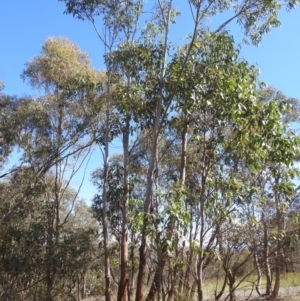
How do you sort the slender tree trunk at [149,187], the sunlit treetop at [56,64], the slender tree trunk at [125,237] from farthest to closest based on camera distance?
1. the sunlit treetop at [56,64]
2. the slender tree trunk at [125,237]
3. the slender tree trunk at [149,187]

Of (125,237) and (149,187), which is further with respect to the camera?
(125,237)

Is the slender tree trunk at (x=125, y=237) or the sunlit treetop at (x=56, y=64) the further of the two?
the sunlit treetop at (x=56, y=64)

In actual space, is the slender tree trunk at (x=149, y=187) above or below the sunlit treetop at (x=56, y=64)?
below

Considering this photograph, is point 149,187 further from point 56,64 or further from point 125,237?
point 56,64

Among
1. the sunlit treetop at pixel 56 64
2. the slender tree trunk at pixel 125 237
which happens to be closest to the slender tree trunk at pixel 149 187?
the slender tree trunk at pixel 125 237

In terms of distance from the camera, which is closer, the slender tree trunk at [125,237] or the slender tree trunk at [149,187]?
the slender tree trunk at [149,187]

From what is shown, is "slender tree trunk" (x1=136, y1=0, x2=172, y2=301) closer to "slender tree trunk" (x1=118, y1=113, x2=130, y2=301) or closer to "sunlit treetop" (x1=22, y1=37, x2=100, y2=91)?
"slender tree trunk" (x1=118, y1=113, x2=130, y2=301)

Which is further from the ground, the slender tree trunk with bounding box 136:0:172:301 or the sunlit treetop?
the sunlit treetop

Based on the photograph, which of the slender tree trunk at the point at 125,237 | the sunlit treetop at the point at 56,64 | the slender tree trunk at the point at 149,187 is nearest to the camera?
the slender tree trunk at the point at 149,187

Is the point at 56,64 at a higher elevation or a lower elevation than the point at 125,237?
higher

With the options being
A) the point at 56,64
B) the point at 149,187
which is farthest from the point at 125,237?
Result: the point at 56,64

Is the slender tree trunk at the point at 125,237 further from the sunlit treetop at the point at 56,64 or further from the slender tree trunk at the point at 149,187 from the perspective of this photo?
the sunlit treetop at the point at 56,64

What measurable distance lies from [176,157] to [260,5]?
16.4 ft

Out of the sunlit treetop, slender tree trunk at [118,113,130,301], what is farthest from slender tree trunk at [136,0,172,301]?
the sunlit treetop
